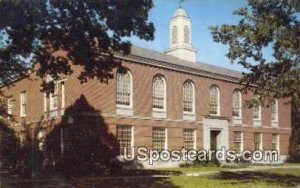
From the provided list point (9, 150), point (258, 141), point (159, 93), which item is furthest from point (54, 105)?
point (258, 141)

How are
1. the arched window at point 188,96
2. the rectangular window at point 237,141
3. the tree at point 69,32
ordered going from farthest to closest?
the rectangular window at point 237,141 < the arched window at point 188,96 < the tree at point 69,32

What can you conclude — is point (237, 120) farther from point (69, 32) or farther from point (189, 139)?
point (69, 32)

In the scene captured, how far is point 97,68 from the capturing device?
17.9 m

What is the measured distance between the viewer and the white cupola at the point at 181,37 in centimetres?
4231

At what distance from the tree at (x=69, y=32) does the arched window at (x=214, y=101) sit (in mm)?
23115

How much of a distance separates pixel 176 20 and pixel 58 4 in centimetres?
2851

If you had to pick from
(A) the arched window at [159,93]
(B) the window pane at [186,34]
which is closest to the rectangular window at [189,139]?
(A) the arched window at [159,93]

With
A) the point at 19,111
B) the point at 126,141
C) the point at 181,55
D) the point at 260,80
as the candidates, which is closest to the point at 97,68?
the point at 260,80

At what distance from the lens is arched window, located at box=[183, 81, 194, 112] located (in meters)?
37.6

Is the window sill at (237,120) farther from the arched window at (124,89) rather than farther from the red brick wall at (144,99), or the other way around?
the arched window at (124,89)

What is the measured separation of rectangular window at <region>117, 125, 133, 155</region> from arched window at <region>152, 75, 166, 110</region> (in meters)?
3.36

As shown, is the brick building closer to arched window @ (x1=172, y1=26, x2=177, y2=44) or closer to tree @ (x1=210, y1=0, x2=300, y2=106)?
arched window @ (x1=172, y1=26, x2=177, y2=44)

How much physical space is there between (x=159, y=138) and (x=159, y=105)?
98.6 inches

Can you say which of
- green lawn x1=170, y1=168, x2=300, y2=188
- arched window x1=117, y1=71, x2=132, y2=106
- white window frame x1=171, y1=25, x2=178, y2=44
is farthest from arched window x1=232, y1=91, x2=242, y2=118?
green lawn x1=170, y1=168, x2=300, y2=188
